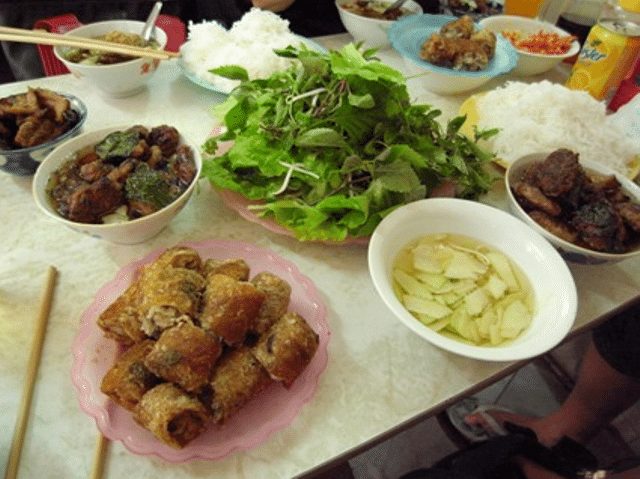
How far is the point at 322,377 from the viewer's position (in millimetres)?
891

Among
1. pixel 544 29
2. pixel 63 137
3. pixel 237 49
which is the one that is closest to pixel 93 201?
pixel 63 137

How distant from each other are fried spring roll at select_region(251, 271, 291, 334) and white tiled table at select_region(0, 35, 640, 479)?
148 mm

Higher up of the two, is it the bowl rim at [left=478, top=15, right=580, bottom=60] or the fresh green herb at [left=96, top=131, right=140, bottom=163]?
the bowl rim at [left=478, top=15, right=580, bottom=60]

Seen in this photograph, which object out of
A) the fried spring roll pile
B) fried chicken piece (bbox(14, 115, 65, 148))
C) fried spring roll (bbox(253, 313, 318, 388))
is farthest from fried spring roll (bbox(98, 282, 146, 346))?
fried chicken piece (bbox(14, 115, 65, 148))

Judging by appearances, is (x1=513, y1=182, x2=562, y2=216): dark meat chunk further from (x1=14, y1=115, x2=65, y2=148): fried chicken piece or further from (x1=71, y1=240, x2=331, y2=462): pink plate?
(x1=14, y1=115, x2=65, y2=148): fried chicken piece

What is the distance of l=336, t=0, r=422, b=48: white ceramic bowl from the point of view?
1.88m

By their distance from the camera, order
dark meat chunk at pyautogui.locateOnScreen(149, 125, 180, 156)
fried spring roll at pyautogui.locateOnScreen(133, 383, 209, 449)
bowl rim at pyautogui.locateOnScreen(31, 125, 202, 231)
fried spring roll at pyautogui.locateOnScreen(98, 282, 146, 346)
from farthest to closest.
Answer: dark meat chunk at pyautogui.locateOnScreen(149, 125, 180, 156)
bowl rim at pyautogui.locateOnScreen(31, 125, 202, 231)
fried spring roll at pyautogui.locateOnScreen(98, 282, 146, 346)
fried spring roll at pyautogui.locateOnScreen(133, 383, 209, 449)

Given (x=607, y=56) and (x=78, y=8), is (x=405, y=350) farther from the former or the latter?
(x=78, y=8)

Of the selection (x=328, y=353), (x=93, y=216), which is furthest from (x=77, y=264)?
(x=328, y=353)

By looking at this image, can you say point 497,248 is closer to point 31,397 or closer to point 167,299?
point 167,299

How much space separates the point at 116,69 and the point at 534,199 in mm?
1304

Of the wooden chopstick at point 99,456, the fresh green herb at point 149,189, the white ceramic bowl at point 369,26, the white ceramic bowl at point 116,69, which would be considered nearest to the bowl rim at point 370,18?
the white ceramic bowl at point 369,26

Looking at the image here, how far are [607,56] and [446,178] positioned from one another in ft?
3.10

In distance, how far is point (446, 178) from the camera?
1218 mm
